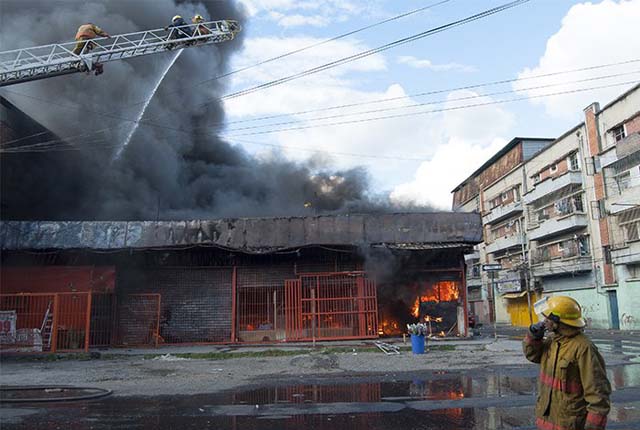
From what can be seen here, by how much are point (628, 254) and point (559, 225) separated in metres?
6.30

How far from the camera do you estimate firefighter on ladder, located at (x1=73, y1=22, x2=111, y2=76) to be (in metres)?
17.7

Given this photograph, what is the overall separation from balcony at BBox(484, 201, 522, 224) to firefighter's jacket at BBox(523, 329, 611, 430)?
1597 inches

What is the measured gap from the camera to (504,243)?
43219mm

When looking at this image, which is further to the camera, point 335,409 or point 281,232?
point 281,232

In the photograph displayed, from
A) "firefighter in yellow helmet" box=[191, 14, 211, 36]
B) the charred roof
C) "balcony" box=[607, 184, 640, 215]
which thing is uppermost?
"firefighter in yellow helmet" box=[191, 14, 211, 36]

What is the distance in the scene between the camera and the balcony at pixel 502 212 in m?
41.1

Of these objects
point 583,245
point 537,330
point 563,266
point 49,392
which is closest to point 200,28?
point 49,392

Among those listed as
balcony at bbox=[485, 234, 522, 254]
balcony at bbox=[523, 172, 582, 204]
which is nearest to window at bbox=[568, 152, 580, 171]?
balcony at bbox=[523, 172, 582, 204]

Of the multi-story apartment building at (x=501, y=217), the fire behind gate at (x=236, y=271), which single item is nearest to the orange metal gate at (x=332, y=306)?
the fire behind gate at (x=236, y=271)

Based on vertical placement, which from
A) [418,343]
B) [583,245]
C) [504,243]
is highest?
[504,243]

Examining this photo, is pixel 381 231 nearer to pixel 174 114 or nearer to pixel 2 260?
pixel 2 260

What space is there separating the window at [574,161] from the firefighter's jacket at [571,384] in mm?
34969

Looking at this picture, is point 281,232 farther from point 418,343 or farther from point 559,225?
point 559,225

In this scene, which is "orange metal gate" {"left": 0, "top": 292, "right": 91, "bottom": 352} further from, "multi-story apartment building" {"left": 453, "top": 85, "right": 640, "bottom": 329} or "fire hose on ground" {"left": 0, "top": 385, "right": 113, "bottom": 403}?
"multi-story apartment building" {"left": 453, "top": 85, "right": 640, "bottom": 329}
